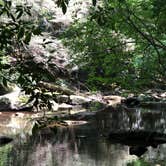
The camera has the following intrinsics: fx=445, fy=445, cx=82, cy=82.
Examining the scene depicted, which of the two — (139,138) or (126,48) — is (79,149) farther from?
(126,48)

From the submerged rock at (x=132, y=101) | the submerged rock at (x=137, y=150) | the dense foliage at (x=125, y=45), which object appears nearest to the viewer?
the dense foliage at (x=125, y=45)

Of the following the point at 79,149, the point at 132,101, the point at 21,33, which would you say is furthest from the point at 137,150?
the point at 132,101

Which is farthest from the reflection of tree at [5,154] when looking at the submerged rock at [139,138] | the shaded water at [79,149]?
the submerged rock at [139,138]

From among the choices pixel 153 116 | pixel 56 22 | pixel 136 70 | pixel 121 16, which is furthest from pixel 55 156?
pixel 56 22

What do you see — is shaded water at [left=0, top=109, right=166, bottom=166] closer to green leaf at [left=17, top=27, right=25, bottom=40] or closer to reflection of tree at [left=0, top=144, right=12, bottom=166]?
reflection of tree at [left=0, top=144, right=12, bottom=166]

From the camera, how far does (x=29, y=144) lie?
15133 millimetres

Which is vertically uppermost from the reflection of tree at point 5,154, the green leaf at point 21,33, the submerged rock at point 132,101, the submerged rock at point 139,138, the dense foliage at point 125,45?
the dense foliage at point 125,45

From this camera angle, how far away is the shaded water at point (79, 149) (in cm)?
1241

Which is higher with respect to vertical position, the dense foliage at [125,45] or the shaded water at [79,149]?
the dense foliage at [125,45]

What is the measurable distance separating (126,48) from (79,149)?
15.1 feet

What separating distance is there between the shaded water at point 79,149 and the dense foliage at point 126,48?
9.28ft

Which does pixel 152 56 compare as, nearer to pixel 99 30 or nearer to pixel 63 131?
pixel 99 30

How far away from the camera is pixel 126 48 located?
427 inches

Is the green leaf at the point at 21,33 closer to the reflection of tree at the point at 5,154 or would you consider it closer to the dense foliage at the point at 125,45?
the dense foliage at the point at 125,45
